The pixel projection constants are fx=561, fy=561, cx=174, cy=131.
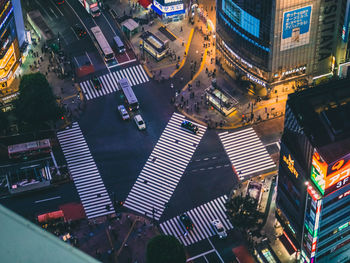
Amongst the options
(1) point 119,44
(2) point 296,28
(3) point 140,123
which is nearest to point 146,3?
(1) point 119,44

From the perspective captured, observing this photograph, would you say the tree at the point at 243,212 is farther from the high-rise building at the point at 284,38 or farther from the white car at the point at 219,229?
the high-rise building at the point at 284,38

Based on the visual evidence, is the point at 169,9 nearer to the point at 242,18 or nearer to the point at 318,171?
the point at 242,18

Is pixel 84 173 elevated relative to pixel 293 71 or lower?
lower

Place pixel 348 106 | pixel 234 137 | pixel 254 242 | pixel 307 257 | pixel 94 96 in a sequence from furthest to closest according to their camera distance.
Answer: pixel 94 96, pixel 234 137, pixel 254 242, pixel 307 257, pixel 348 106

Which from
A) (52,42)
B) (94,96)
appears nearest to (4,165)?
(94,96)

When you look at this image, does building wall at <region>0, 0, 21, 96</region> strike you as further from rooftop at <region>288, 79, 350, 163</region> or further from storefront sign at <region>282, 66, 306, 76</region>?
rooftop at <region>288, 79, 350, 163</region>

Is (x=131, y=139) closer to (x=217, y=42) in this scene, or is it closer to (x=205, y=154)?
(x=205, y=154)
